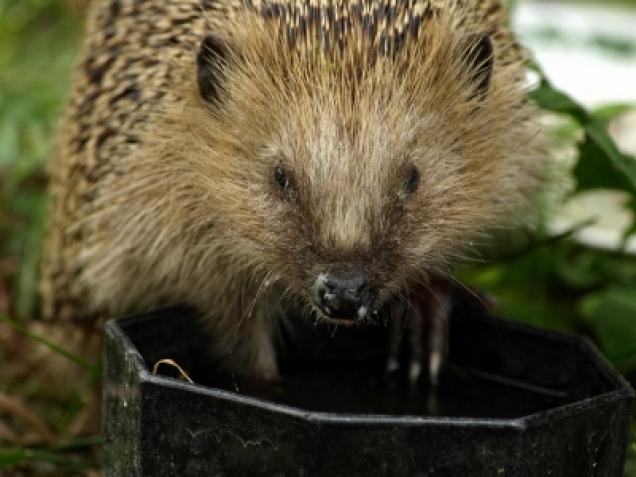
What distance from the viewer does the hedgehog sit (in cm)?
257

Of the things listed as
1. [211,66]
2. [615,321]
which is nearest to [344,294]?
[211,66]

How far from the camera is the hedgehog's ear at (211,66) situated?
289cm

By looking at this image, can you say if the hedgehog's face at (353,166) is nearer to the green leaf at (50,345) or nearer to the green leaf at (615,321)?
the green leaf at (50,345)

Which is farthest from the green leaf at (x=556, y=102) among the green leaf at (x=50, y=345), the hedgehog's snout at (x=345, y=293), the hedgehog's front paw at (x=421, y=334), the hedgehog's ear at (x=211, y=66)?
the green leaf at (x=50, y=345)

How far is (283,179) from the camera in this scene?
2.67 meters

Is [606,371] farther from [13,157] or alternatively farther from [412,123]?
[13,157]

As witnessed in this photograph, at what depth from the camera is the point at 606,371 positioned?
102 inches

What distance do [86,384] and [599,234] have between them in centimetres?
212

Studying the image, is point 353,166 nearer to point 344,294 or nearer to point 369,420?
point 344,294

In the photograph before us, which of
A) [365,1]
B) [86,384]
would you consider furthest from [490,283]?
[365,1]

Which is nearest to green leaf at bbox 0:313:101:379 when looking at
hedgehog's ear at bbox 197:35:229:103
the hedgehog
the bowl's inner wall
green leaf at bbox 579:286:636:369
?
the hedgehog

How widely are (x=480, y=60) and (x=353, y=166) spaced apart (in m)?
0.60

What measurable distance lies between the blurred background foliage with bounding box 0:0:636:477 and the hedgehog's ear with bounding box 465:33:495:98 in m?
0.35

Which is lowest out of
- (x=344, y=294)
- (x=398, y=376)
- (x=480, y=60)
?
(x=398, y=376)
